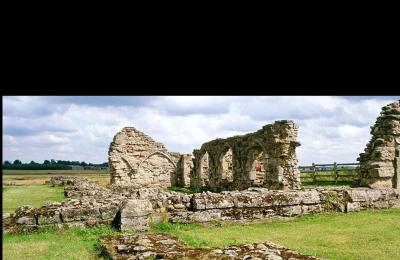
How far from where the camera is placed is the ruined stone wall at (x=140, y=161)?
29.0 metres

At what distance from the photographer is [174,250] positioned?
6.23 metres

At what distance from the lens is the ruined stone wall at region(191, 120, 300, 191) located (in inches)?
722

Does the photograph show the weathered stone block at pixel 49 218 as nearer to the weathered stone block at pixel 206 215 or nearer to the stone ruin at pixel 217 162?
the weathered stone block at pixel 206 215

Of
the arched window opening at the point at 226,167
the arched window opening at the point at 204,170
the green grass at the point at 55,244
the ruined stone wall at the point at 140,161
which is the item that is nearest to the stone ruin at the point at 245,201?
the green grass at the point at 55,244

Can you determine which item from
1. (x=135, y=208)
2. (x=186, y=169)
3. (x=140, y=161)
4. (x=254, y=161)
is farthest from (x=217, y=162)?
(x=135, y=208)

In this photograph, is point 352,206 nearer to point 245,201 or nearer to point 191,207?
point 245,201

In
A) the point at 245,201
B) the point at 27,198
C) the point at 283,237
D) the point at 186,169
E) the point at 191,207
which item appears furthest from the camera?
the point at 186,169

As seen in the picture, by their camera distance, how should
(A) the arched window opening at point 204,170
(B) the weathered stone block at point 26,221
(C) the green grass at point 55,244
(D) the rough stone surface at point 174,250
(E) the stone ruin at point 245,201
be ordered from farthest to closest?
(A) the arched window opening at point 204,170
(B) the weathered stone block at point 26,221
(C) the green grass at point 55,244
(E) the stone ruin at point 245,201
(D) the rough stone surface at point 174,250

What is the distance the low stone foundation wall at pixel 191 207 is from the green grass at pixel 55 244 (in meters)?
0.26

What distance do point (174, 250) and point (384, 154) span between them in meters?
10.7

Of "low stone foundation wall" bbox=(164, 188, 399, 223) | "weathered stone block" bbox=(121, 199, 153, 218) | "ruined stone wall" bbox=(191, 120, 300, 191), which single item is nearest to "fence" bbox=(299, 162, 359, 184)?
"ruined stone wall" bbox=(191, 120, 300, 191)

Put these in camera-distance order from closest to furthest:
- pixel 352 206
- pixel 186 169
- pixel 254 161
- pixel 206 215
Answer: pixel 206 215 → pixel 352 206 → pixel 254 161 → pixel 186 169

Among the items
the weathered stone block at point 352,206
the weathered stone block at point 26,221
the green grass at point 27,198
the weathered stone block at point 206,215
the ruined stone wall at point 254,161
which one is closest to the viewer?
the weathered stone block at point 26,221
